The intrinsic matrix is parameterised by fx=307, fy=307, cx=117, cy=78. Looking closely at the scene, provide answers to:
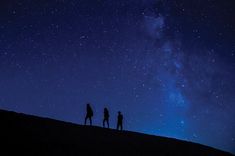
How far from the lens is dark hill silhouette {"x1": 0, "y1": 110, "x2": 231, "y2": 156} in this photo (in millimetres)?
15992

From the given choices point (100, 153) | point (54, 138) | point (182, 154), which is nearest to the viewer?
point (100, 153)

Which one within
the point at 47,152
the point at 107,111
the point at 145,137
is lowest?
the point at 47,152

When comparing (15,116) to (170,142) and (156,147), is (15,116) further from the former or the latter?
(170,142)

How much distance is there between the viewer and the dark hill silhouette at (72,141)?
52.5 feet

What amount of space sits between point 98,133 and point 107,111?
4196mm

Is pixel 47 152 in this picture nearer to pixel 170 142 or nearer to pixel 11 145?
pixel 11 145

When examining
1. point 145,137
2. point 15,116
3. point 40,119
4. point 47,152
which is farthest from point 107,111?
point 47,152

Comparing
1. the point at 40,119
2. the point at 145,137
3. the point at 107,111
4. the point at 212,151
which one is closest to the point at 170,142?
the point at 145,137

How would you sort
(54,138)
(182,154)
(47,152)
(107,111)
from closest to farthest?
(47,152) < (54,138) < (182,154) < (107,111)

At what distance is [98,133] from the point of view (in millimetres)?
21594

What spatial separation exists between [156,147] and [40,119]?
878 cm

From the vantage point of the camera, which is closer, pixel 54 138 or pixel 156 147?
pixel 54 138

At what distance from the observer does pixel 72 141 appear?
59.1 feet

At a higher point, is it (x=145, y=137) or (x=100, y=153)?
(x=145, y=137)
